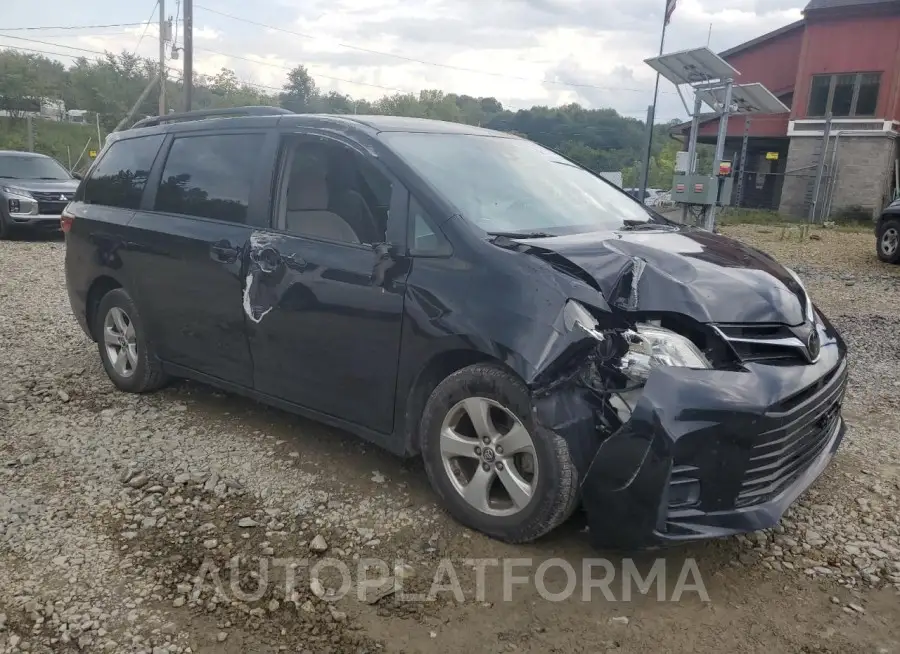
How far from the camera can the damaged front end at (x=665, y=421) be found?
260cm

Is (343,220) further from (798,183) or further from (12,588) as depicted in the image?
(798,183)

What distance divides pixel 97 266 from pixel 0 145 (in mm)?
46830

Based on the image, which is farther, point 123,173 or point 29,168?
point 29,168

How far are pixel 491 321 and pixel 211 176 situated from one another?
219cm

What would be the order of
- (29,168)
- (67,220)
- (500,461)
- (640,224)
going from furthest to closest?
1. (29,168)
2. (67,220)
3. (640,224)
4. (500,461)

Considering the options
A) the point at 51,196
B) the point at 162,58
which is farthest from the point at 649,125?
the point at 162,58

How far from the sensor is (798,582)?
290 centimetres

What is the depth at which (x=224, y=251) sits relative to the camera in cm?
399

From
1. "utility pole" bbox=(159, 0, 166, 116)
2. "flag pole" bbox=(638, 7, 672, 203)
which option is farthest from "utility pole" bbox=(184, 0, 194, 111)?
"flag pole" bbox=(638, 7, 672, 203)

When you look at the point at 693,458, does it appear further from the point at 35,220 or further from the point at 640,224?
the point at 35,220

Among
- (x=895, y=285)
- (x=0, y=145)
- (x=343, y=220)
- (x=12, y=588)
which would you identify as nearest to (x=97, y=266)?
(x=343, y=220)

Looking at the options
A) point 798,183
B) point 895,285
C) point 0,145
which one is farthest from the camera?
point 0,145

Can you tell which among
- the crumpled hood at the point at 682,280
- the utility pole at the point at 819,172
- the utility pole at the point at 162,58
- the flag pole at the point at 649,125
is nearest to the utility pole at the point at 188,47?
the utility pole at the point at 162,58

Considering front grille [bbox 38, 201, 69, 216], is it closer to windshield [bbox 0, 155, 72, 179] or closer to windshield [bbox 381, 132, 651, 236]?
windshield [bbox 0, 155, 72, 179]
